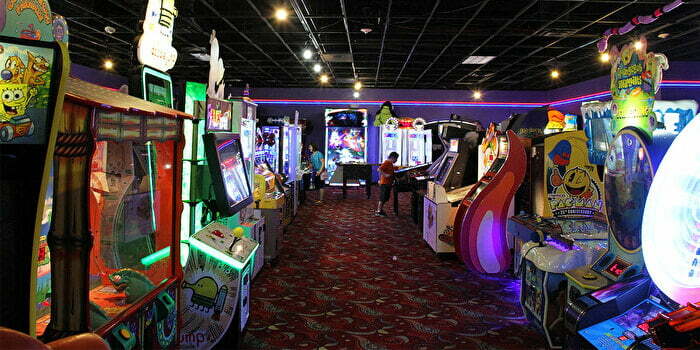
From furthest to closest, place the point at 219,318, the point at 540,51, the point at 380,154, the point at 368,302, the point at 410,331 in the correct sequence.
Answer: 1. the point at 380,154
2. the point at 540,51
3. the point at 368,302
4. the point at 410,331
5. the point at 219,318

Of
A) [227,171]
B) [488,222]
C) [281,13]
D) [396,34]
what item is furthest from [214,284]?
[396,34]

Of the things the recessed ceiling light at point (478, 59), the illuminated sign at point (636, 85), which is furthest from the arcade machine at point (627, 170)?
the recessed ceiling light at point (478, 59)

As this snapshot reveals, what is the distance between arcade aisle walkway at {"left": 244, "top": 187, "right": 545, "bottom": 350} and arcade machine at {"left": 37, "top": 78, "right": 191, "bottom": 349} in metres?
1.12

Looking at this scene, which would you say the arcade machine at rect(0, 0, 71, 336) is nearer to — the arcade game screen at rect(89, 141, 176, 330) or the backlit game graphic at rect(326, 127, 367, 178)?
the arcade game screen at rect(89, 141, 176, 330)

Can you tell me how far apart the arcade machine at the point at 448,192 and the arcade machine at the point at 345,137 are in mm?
6445

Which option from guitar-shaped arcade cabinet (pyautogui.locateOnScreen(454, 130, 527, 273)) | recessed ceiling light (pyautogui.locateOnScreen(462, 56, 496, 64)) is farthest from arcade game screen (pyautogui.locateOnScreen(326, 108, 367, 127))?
guitar-shaped arcade cabinet (pyautogui.locateOnScreen(454, 130, 527, 273))

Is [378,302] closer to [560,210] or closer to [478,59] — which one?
[560,210]

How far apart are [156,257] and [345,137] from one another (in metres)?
11.6

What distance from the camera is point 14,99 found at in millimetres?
1195

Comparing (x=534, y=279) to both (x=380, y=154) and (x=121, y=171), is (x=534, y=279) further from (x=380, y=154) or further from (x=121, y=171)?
(x=380, y=154)

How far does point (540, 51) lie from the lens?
8.84 metres

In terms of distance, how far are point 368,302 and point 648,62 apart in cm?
269

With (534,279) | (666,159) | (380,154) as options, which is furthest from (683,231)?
(380,154)

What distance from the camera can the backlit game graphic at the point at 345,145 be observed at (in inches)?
545
